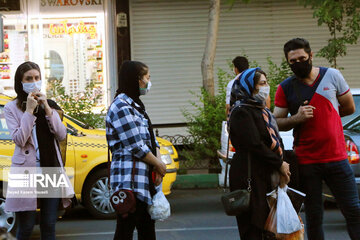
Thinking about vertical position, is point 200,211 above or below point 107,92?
below

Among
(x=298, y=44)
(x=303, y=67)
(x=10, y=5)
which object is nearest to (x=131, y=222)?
(x=303, y=67)

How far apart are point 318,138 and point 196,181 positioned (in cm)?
643

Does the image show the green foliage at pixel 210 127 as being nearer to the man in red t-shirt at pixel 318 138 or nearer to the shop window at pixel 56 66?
the shop window at pixel 56 66

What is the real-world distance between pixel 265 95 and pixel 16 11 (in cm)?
1126

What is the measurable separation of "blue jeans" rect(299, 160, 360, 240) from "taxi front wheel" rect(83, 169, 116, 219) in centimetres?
396

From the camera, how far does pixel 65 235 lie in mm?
7680

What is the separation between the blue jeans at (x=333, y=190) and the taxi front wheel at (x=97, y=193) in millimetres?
3964

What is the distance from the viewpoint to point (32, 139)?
4.92m

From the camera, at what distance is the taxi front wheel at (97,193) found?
841cm

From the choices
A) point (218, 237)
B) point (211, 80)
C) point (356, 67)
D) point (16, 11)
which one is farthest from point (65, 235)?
point (356, 67)

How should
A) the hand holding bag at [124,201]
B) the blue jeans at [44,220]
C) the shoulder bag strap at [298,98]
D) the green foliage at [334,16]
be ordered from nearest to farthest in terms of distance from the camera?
1. the hand holding bag at [124,201]
2. the blue jeans at [44,220]
3. the shoulder bag strap at [298,98]
4. the green foliage at [334,16]

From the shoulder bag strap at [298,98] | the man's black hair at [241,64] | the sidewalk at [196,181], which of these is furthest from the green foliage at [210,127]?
the shoulder bag strap at [298,98]

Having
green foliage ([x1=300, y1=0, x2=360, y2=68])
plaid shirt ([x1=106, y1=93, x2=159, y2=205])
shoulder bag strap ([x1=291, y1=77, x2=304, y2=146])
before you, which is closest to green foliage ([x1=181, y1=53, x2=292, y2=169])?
green foliage ([x1=300, y1=0, x2=360, y2=68])

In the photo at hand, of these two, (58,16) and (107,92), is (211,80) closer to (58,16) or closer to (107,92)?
(107,92)
